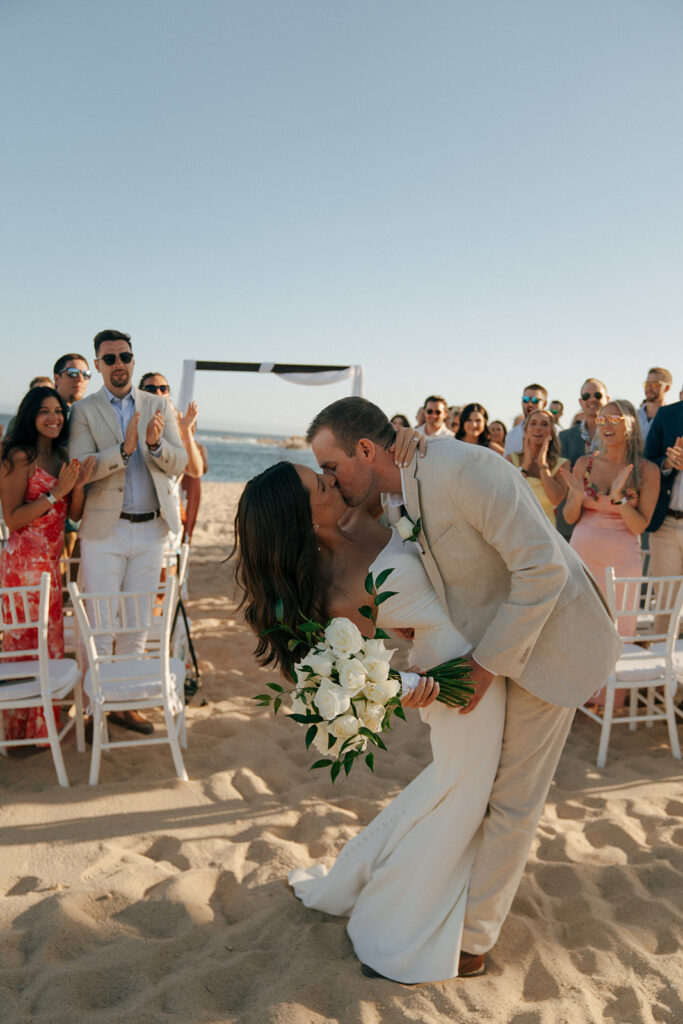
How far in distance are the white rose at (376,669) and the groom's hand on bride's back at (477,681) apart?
1.06 ft

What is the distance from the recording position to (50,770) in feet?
13.8

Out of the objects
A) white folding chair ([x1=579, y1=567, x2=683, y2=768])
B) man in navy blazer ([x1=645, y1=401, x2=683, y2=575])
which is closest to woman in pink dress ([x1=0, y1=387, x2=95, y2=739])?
white folding chair ([x1=579, y1=567, x2=683, y2=768])

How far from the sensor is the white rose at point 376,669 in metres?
2.09

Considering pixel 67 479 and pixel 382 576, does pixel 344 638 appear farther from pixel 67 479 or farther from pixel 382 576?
pixel 67 479

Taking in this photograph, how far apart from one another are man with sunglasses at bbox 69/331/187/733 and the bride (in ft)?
8.67

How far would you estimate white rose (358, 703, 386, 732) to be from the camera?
6.88 feet

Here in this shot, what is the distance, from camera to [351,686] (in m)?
2.04

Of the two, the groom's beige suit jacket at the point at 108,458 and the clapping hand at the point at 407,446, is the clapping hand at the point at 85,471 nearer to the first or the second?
the groom's beige suit jacket at the point at 108,458

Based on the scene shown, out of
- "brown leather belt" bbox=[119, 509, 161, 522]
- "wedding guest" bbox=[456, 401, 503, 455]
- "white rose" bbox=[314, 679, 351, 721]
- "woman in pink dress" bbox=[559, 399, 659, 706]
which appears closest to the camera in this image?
"white rose" bbox=[314, 679, 351, 721]

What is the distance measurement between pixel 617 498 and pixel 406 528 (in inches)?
132

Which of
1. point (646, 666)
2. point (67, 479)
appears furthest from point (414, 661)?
point (67, 479)

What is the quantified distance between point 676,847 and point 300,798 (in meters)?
1.92

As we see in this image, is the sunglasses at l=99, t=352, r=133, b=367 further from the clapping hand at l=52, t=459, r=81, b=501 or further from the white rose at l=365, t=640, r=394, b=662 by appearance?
the white rose at l=365, t=640, r=394, b=662

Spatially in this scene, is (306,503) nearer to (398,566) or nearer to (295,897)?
(398,566)
